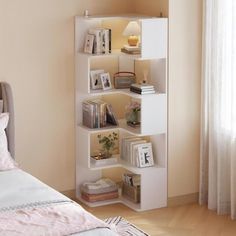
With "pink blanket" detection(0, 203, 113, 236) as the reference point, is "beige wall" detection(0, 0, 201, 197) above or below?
above

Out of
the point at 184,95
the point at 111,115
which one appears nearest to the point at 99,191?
the point at 111,115

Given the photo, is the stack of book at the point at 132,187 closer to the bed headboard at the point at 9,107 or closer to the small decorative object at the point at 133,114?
the small decorative object at the point at 133,114

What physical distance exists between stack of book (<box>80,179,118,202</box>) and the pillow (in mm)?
957

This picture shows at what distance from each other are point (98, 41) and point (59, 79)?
444mm

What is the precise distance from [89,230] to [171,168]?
6.78ft

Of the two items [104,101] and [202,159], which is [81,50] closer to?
[104,101]

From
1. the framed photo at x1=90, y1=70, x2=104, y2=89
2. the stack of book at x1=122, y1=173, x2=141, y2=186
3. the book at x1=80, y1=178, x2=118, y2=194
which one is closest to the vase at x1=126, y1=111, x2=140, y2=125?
the framed photo at x1=90, y1=70, x2=104, y2=89

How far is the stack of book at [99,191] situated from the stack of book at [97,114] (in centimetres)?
50

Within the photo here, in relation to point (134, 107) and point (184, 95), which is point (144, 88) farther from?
point (184, 95)

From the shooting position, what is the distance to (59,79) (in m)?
5.73

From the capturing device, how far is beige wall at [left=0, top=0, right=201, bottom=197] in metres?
5.51

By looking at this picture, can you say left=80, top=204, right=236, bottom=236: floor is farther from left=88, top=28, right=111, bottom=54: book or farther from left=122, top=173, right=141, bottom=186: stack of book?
left=88, top=28, right=111, bottom=54: book

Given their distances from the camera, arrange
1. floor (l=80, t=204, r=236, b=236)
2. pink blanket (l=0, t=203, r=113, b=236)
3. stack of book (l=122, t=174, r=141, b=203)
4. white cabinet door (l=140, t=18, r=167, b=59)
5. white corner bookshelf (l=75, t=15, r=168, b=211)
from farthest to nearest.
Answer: stack of book (l=122, t=174, r=141, b=203) → white corner bookshelf (l=75, t=15, r=168, b=211) → white cabinet door (l=140, t=18, r=167, b=59) → floor (l=80, t=204, r=236, b=236) → pink blanket (l=0, t=203, r=113, b=236)

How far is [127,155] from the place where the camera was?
231 inches
